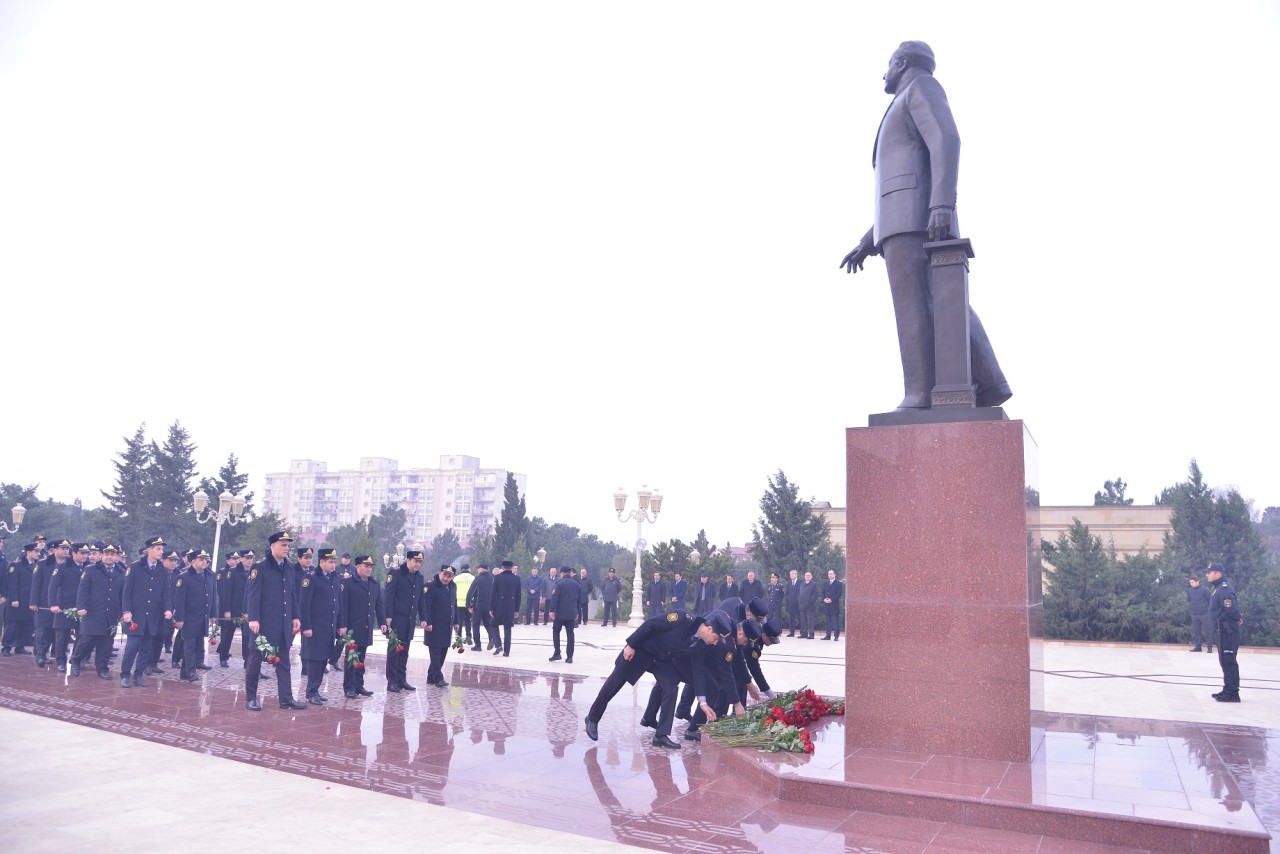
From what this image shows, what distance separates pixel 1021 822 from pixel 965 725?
1258 millimetres

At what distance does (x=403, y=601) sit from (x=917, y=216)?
A: 26.6 feet

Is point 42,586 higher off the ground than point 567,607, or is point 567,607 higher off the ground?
point 42,586

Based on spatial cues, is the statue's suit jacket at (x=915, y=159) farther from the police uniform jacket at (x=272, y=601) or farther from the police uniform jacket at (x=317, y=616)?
the police uniform jacket at (x=272, y=601)

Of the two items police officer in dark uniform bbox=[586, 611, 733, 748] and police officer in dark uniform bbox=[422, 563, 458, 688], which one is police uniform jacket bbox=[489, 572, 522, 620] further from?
police officer in dark uniform bbox=[586, 611, 733, 748]

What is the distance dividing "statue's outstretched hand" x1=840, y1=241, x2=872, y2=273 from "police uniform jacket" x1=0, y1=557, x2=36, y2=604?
1329 cm

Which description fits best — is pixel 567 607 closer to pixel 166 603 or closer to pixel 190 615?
pixel 190 615

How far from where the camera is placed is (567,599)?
14367 mm

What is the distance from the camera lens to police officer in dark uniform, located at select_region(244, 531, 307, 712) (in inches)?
363

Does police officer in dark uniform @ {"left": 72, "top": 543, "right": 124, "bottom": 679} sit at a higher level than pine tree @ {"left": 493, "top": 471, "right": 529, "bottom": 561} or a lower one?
lower

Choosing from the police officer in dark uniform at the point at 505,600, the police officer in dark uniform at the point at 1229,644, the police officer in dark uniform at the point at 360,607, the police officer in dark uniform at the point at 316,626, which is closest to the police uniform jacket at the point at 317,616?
the police officer in dark uniform at the point at 316,626

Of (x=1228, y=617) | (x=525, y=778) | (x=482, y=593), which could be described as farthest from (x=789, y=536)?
(x=525, y=778)

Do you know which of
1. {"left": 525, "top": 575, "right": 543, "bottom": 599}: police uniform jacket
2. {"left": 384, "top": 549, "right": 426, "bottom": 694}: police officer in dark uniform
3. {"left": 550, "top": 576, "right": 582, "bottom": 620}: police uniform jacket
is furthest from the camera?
{"left": 525, "top": 575, "right": 543, "bottom": 599}: police uniform jacket

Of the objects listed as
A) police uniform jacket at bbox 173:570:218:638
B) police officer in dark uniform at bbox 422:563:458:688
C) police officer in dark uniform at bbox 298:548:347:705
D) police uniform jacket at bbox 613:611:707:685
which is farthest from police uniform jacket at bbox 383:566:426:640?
police uniform jacket at bbox 613:611:707:685

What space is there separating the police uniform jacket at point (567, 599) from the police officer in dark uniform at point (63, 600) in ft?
23.2
